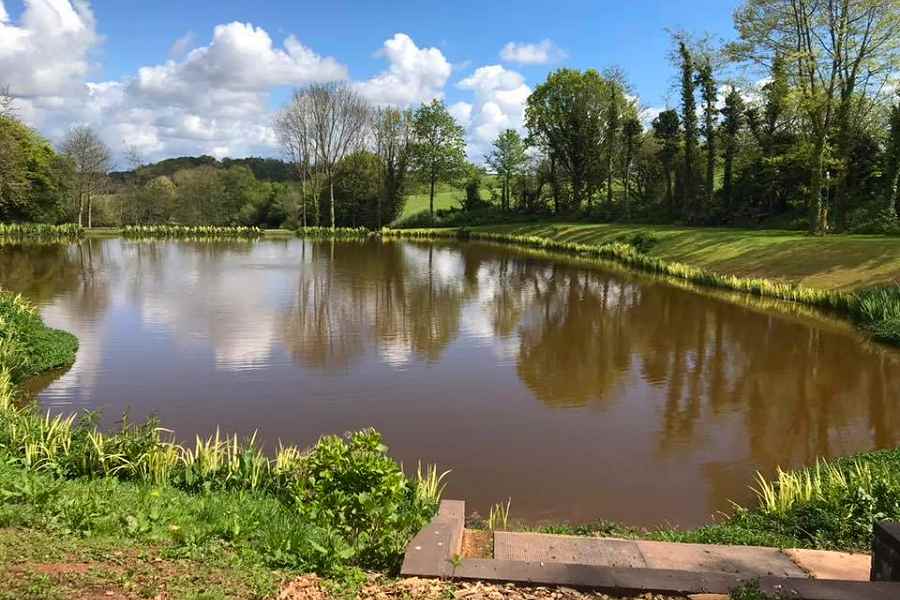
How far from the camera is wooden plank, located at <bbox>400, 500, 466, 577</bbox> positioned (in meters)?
3.81

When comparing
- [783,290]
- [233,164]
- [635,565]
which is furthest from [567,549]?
[233,164]

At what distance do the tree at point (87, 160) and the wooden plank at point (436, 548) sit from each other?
50783 millimetres

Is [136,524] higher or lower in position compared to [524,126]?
lower

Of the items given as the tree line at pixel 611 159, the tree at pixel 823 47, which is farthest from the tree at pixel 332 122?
the tree at pixel 823 47

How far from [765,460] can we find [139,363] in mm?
9194

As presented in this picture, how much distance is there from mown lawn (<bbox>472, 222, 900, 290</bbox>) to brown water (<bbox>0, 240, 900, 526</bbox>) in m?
2.05

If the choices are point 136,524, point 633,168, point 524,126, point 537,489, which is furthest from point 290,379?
point 524,126

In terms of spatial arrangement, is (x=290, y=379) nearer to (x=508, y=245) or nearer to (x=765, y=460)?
(x=765, y=460)

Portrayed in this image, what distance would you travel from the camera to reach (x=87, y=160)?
48.1 meters

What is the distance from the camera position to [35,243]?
3825cm

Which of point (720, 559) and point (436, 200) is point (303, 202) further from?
point (720, 559)

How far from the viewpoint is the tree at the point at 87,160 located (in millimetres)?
47875

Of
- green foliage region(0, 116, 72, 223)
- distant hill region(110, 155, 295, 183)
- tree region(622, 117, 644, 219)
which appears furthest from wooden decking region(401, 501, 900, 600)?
distant hill region(110, 155, 295, 183)

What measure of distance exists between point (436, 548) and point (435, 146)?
5416 cm
